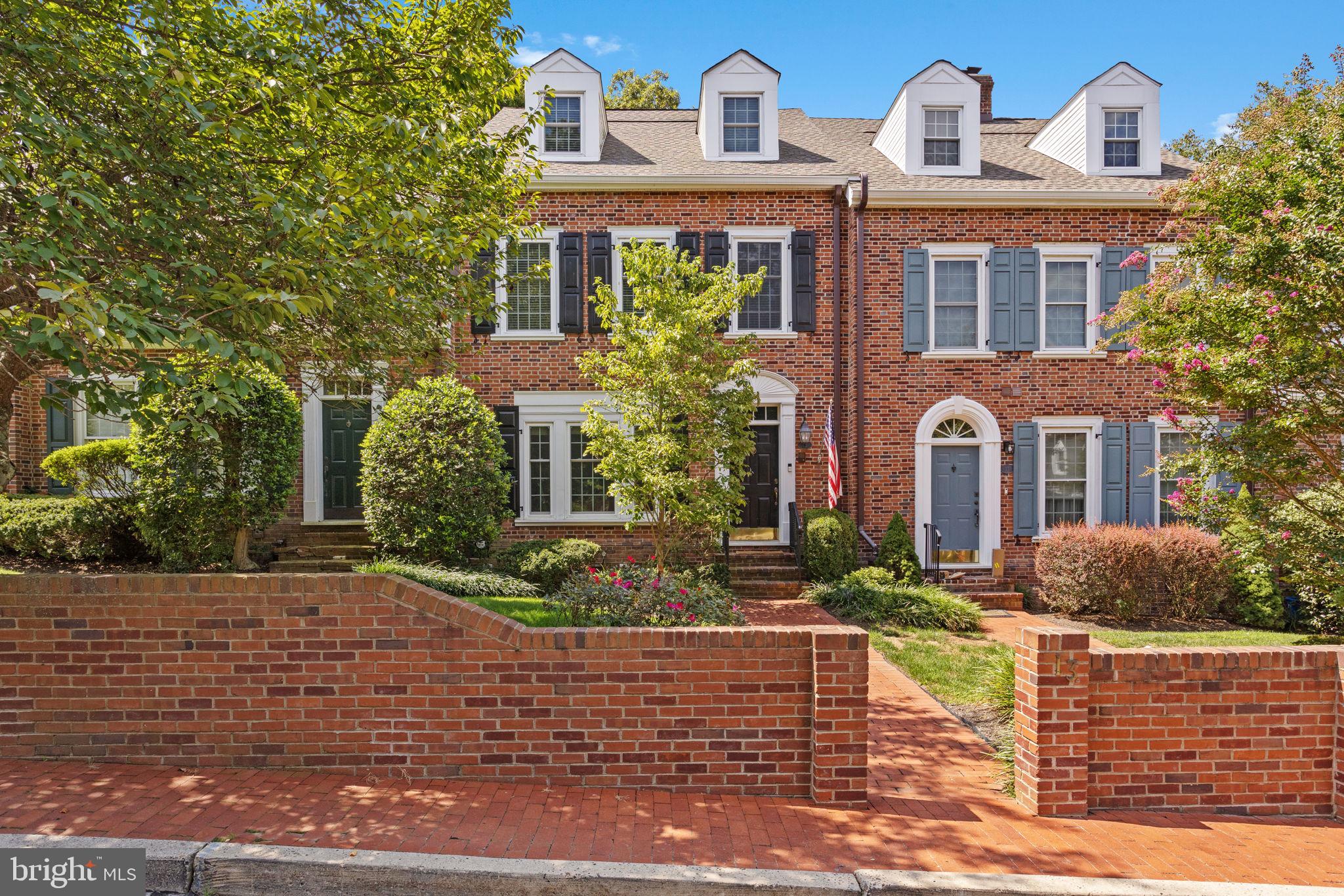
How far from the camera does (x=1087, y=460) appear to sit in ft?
42.1

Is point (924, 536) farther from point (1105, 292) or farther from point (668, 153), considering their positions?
point (668, 153)

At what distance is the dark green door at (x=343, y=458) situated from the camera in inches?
497

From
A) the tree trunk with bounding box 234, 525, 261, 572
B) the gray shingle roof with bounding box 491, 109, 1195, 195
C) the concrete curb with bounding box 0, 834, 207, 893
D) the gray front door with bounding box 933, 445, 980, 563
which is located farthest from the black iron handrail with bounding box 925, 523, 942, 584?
the concrete curb with bounding box 0, 834, 207, 893

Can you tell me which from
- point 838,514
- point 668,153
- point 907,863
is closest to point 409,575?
point 907,863

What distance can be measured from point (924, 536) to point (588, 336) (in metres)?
6.92

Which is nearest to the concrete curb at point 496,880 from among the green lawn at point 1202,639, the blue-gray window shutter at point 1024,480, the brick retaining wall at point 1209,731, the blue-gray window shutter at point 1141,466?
the brick retaining wall at point 1209,731

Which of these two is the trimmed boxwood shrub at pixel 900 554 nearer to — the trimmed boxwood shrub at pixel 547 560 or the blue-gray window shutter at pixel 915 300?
the blue-gray window shutter at pixel 915 300

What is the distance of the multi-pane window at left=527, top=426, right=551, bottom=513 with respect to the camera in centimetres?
1284

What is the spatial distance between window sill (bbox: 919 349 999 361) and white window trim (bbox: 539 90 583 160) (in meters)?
7.31

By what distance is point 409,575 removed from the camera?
25.5 feet

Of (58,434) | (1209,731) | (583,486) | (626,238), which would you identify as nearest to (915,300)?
(626,238)

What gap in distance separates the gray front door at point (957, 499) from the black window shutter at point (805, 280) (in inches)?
130

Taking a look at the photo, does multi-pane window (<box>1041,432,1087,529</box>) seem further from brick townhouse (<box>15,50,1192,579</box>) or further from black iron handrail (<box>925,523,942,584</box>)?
black iron handrail (<box>925,523,942,584</box>)

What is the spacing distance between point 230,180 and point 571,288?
299 inches
